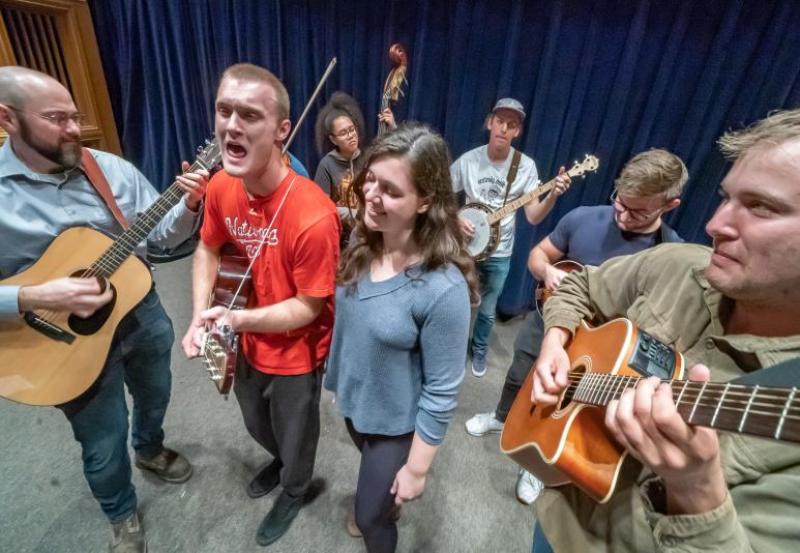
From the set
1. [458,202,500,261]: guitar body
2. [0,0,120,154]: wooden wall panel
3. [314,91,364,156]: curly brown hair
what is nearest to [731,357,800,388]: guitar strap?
[458,202,500,261]: guitar body

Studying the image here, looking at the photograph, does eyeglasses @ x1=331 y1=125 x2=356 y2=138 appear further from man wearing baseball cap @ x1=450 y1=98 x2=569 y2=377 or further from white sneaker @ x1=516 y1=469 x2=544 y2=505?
white sneaker @ x1=516 y1=469 x2=544 y2=505

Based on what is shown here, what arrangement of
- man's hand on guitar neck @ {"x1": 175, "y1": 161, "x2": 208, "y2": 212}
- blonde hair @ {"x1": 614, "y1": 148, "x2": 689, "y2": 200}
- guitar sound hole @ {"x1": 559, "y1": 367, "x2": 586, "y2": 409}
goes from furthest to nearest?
blonde hair @ {"x1": 614, "y1": 148, "x2": 689, "y2": 200} < man's hand on guitar neck @ {"x1": 175, "y1": 161, "x2": 208, "y2": 212} < guitar sound hole @ {"x1": 559, "y1": 367, "x2": 586, "y2": 409}

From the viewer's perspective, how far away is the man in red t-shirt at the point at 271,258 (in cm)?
123

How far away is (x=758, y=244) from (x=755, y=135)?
236mm

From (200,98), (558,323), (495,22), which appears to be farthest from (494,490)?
(200,98)

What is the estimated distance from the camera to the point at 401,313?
43.1 inches

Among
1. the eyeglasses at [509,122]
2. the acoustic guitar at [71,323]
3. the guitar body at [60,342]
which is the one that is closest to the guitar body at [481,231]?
the eyeglasses at [509,122]

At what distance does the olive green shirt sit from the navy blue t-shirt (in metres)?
0.61

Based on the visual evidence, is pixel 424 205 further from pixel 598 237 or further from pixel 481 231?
pixel 481 231

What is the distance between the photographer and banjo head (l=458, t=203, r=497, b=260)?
2646 mm

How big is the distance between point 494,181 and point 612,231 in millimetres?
1125

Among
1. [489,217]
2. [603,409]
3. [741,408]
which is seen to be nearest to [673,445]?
[741,408]

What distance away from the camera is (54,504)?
1788 millimetres

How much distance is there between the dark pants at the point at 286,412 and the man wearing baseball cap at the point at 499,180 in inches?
63.7
